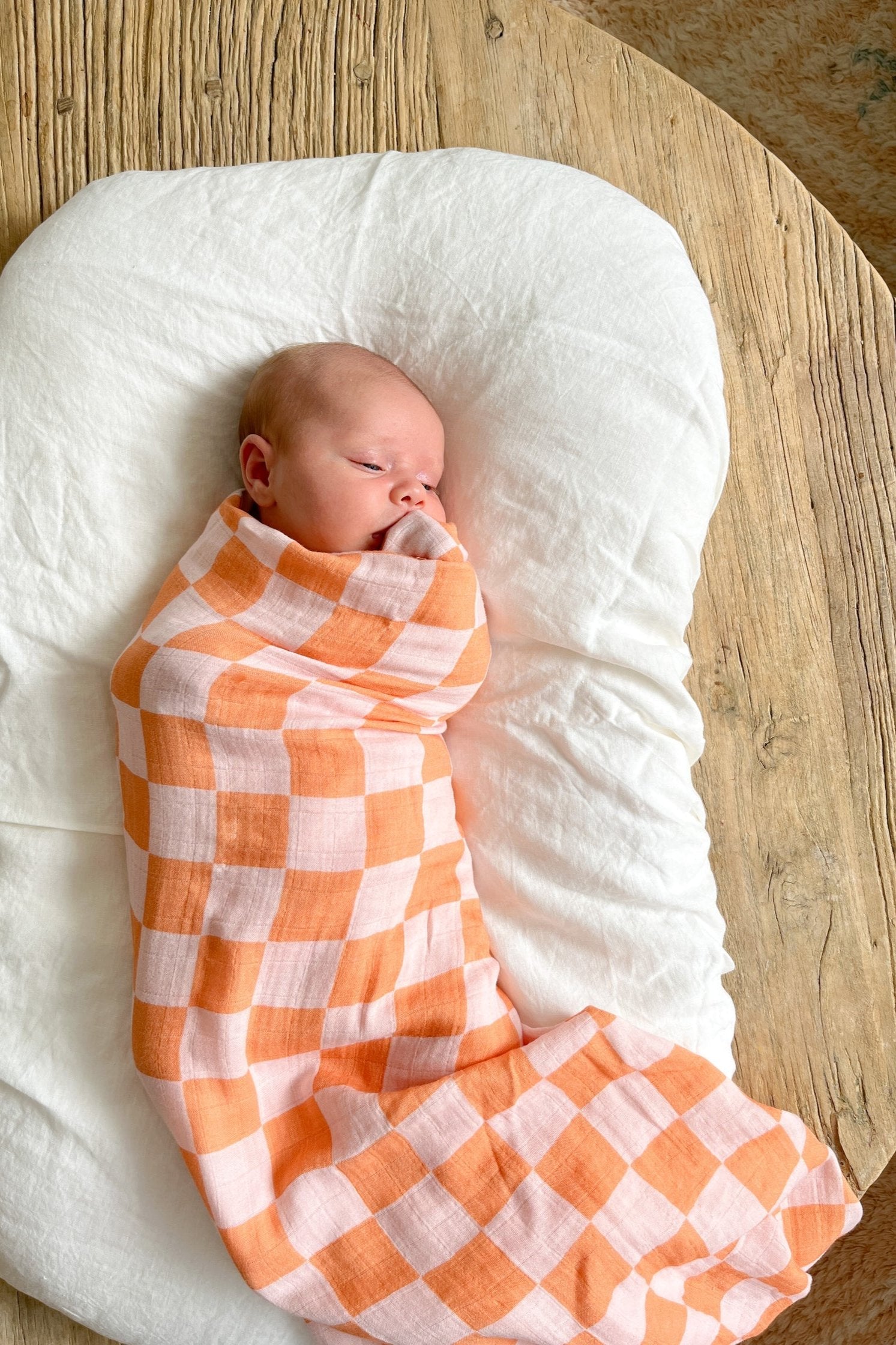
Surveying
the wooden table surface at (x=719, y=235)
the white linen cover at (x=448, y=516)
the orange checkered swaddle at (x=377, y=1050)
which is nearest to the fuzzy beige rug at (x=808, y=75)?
the wooden table surface at (x=719, y=235)

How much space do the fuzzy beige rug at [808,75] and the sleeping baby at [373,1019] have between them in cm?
107

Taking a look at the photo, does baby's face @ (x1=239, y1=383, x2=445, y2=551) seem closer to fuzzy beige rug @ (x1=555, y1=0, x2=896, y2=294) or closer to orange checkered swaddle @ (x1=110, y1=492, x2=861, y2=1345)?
orange checkered swaddle @ (x1=110, y1=492, x2=861, y2=1345)

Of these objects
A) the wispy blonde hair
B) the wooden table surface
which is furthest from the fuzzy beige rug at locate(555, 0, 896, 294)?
the wispy blonde hair

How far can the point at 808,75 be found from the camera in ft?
5.43

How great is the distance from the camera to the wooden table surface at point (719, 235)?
1035 mm

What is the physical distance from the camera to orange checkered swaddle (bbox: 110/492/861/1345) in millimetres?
827

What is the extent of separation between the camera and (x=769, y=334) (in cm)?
109

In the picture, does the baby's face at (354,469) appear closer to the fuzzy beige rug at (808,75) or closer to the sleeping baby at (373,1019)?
the sleeping baby at (373,1019)

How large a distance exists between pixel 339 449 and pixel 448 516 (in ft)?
0.44

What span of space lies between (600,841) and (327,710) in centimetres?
27

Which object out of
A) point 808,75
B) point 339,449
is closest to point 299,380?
point 339,449

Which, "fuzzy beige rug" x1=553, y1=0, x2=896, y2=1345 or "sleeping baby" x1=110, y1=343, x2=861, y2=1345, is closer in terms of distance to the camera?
"sleeping baby" x1=110, y1=343, x2=861, y2=1345

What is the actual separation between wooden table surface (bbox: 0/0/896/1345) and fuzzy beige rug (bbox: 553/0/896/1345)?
64cm

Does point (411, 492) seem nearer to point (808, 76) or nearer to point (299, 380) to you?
point (299, 380)
